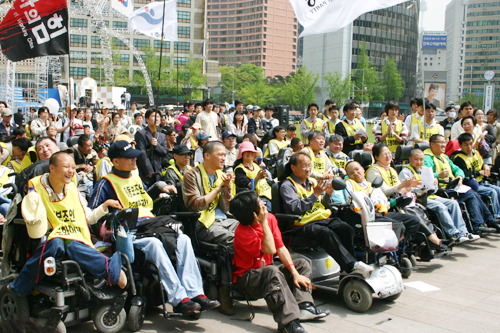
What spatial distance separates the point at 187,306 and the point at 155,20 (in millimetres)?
16301

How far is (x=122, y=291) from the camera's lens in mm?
4090

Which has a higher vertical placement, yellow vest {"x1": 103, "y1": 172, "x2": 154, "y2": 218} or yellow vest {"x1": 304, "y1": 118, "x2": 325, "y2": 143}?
yellow vest {"x1": 304, "y1": 118, "x2": 325, "y2": 143}

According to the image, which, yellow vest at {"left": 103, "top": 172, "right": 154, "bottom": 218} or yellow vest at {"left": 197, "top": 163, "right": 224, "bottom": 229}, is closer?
yellow vest at {"left": 103, "top": 172, "right": 154, "bottom": 218}

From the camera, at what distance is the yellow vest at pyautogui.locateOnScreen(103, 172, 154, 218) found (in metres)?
4.70

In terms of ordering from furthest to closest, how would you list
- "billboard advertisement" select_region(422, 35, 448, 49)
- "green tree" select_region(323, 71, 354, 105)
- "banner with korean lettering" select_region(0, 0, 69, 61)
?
"billboard advertisement" select_region(422, 35, 448, 49), "green tree" select_region(323, 71, 354, 105), "banner with korean lettering" select_region(0, 0, 69, 61)

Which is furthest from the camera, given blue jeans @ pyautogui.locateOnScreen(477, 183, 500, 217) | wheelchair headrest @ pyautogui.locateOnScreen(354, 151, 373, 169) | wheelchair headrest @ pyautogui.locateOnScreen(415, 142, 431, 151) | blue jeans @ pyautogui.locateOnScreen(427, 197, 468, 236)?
blue jeans @ pyautogui.locateOnScreen(477, 183, 500, 217)

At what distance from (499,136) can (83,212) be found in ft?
34.9

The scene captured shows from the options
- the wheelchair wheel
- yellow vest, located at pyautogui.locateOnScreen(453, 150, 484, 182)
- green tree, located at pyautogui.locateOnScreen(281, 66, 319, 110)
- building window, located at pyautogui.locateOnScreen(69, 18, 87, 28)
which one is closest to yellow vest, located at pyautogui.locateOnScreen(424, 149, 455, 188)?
yellow vest, located at pyautogui.locateOnScreen(453, 150, 484, 182)

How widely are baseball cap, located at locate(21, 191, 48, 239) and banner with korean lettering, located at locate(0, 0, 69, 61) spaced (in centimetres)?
515

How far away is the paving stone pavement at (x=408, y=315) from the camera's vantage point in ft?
14.1

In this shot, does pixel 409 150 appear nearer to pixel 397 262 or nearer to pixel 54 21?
pixel 397 262

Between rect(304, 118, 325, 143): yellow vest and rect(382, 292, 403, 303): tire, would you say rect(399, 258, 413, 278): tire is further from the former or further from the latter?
rect(304, 118, 325, 143): yellow vest

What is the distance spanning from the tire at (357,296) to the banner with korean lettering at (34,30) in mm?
6551

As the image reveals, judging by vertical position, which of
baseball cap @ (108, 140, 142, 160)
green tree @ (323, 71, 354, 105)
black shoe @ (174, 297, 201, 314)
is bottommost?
black shoe @ (174, 297, 201, 314)
